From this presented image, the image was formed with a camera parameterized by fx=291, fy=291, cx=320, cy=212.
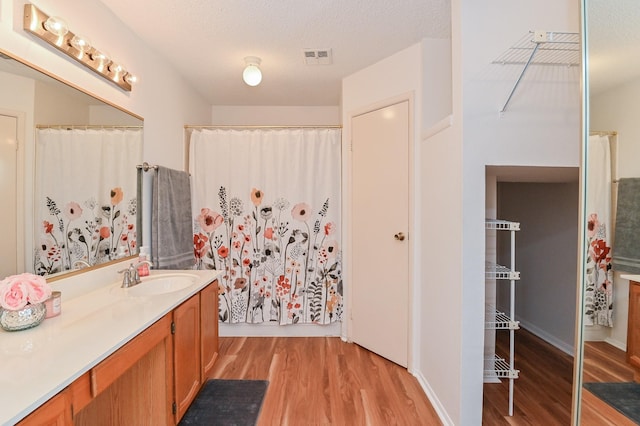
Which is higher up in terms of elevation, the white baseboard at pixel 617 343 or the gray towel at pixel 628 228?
the gray towel at pixel 628 228

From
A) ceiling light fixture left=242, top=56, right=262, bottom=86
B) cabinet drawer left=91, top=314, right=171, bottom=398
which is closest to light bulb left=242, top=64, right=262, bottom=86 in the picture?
ceiling light fixture left=242, top=56, right=262, bottom=86

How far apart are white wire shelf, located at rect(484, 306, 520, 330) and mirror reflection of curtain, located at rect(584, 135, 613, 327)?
0.66m

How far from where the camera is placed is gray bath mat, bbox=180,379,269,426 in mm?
1751

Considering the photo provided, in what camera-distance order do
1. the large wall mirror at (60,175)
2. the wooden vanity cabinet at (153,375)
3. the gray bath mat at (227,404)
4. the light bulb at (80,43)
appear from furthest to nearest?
the gray bath mat at (227,404) < the light bulb at (80,43) < the large wall mirror at (60,175) < the wooden vanity cabinet at (153,375)

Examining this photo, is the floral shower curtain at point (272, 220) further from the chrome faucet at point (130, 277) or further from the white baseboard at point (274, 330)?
the chrome faucet at point (130, 277)

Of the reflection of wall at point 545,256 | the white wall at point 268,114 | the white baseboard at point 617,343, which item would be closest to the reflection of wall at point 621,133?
the white baseboard at point 617,343

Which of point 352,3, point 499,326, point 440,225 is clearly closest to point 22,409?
point 440,225

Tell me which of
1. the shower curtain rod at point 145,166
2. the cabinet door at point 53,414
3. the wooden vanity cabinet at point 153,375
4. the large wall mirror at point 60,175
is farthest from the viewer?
the shower curtain rod at point 145,166

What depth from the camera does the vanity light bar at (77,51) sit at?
126cm

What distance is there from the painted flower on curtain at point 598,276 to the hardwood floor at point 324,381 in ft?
3.92

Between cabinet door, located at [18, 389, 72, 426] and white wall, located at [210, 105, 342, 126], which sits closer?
cabinet door, located at [18, 389, 72, 426]

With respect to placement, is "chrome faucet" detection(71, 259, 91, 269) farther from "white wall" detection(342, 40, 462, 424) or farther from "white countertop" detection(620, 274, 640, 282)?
"white countertop" detection(620, 274, 640, 282)

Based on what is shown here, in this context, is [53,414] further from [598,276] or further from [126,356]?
[598,276]

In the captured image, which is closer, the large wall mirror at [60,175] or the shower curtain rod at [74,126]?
the large wall mirror at [60,175]
